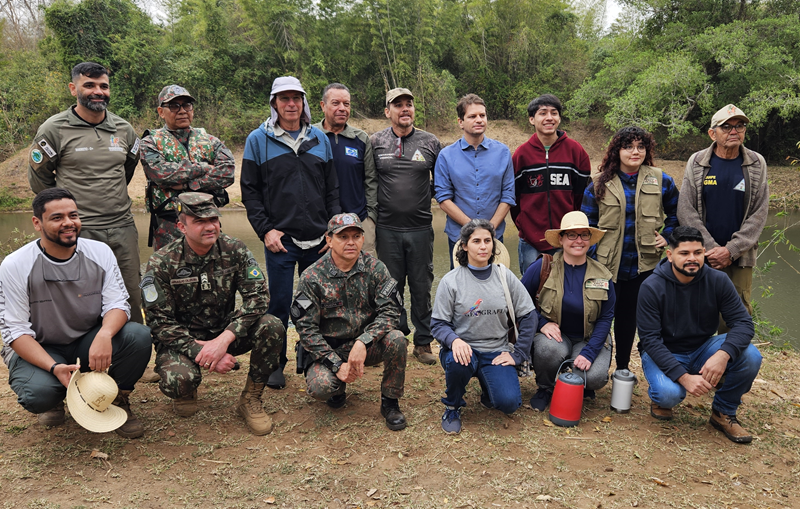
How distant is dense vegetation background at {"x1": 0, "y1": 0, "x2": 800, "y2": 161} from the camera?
19.2 meters

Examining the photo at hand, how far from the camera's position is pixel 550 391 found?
12.7 ft

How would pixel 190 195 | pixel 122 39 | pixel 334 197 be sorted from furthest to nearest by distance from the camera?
1. pixel 122 39
2. pixel 334 197
3. pixel 190 195

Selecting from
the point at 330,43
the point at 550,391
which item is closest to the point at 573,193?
the point at 550,391

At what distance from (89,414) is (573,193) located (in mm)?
3798

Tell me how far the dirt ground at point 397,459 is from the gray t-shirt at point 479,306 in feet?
1.90

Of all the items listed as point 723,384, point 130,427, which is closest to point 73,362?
point 130,427

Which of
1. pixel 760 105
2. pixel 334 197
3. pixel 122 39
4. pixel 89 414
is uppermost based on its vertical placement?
pixel 122 39

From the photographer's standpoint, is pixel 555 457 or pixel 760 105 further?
pixel 760 105

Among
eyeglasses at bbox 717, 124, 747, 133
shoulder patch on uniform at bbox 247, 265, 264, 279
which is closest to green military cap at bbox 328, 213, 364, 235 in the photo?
shoulder patch on uniform at bbox 247, 265, 264, 279

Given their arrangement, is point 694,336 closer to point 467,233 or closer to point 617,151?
point 617,151

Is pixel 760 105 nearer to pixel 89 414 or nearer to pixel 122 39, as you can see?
Result: pixel 89 414

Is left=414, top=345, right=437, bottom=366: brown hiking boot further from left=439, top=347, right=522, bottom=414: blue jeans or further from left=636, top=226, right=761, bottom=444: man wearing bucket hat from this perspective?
left=636, top=226, right=761, bottom=444: man wearing bucket hat

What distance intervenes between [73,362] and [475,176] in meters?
3.15

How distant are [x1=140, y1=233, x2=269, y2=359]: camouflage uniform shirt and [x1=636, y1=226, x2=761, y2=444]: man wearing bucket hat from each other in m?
2.67
